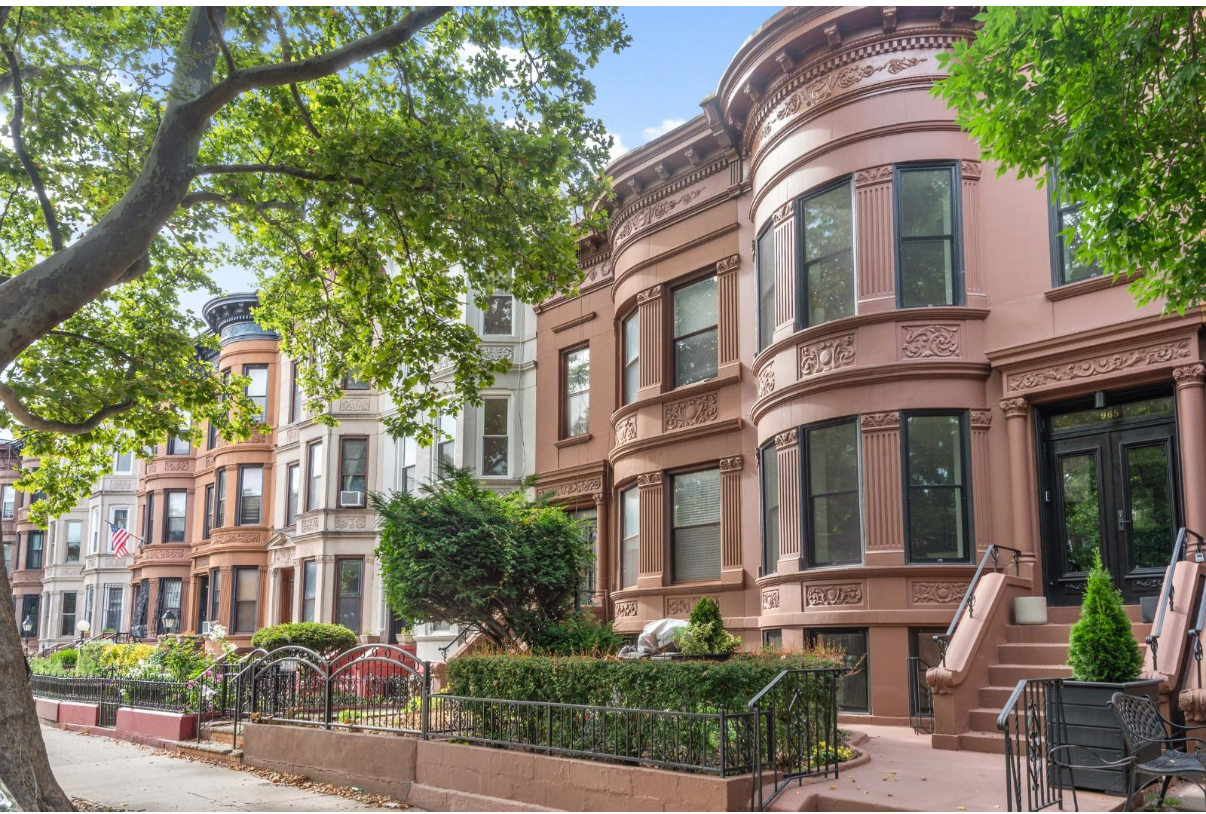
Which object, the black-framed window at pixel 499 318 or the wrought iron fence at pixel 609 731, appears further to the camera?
the black-framed window at pixel 499 318

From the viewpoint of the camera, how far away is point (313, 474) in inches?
1299

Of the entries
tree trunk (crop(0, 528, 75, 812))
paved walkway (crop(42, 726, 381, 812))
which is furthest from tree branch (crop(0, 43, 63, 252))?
paved walkway (crop(42, 726, 381, 812))

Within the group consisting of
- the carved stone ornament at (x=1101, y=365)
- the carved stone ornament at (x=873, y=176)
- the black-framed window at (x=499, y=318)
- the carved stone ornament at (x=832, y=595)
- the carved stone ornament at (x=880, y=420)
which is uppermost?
the black-framed window at (x=499, y=318)

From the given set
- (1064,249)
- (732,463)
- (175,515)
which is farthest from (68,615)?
(1064,249)

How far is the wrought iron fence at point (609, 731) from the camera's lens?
9180 mm

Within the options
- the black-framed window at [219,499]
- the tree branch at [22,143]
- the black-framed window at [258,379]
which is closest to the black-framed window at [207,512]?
the black-framed window at [219,499]

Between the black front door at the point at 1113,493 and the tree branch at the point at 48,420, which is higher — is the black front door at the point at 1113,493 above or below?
below

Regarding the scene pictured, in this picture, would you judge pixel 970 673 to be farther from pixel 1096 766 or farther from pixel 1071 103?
pixel 1071 103

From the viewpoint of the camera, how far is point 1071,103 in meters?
9.59

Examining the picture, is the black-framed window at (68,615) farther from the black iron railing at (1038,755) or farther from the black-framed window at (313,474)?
the black iron railing at (1038,755)

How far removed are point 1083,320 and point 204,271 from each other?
542 inches

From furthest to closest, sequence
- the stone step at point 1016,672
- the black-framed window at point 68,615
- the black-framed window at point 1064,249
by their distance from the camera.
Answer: the black-framed window at point 68,615 → the black-framed window at point 1064,249 → the stone step at point 1016,672

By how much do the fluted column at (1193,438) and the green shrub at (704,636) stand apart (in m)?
5.64

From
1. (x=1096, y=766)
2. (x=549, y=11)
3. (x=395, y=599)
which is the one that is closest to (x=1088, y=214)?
(x=1096, y=766)
